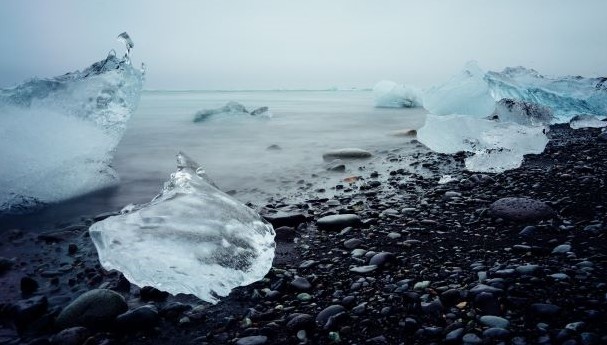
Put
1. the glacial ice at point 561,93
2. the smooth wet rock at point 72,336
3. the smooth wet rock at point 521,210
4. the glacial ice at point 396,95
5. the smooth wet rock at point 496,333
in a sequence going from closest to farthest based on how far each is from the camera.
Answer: the smooth wet rock at point 496,333, the smooth wet rock at point 72,336, the smooth wet rock at point 521,210, the glacial ice at point 561,93, the glacial ice at point 396,95

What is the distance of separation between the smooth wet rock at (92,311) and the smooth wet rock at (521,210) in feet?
9.57

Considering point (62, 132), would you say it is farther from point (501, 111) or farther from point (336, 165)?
point (501, 111)

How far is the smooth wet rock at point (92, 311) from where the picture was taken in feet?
6.61

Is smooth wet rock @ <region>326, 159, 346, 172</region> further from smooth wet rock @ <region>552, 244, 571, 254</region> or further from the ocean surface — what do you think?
smooth wet rock @ <region>552, 244, 571, 254</region>

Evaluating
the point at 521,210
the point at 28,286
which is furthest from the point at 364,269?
the point at 28,286

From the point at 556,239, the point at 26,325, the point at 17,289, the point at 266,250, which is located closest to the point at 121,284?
the point at 26,325

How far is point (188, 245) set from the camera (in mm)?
2424

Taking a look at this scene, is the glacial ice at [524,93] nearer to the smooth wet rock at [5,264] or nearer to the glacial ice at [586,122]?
the glacial ice at [586,122]

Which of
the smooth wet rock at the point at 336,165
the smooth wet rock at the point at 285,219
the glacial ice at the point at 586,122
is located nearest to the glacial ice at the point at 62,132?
the smooth wet rock at the point at 285,219

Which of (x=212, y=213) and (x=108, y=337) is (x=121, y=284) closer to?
(x=108, y=337)

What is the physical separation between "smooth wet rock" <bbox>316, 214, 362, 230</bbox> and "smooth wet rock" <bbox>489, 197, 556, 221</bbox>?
118 cm

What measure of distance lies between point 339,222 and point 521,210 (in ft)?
4.97

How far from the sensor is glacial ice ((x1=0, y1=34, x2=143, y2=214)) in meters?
4.29

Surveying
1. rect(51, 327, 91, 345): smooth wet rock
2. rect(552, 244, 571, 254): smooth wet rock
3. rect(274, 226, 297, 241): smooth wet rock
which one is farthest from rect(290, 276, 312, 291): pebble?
rect(552, 244, 571, 254): smooth wet rock
